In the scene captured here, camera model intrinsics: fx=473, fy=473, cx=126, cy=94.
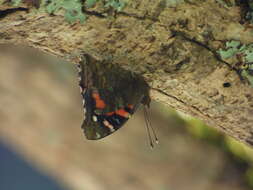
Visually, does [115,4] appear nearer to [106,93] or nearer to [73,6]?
[73,6]

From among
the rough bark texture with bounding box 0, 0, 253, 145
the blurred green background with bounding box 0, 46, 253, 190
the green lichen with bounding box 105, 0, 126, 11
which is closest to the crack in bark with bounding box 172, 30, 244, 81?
the rough bark texture with bounding box 0, 0, 253, 145

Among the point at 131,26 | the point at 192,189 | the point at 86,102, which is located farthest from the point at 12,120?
the point at 131,26

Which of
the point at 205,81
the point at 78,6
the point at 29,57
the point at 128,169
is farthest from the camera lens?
the point at 128,169

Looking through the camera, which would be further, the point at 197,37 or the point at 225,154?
the point at 225,154

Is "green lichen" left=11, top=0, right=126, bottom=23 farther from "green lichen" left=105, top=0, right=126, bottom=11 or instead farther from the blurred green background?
the blurred green background

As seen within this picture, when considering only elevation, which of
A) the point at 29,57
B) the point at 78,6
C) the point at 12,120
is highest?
the point at 78,6

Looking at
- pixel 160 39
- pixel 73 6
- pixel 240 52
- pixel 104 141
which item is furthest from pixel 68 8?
pixel 104 141

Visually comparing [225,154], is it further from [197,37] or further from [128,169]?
[197,37]
